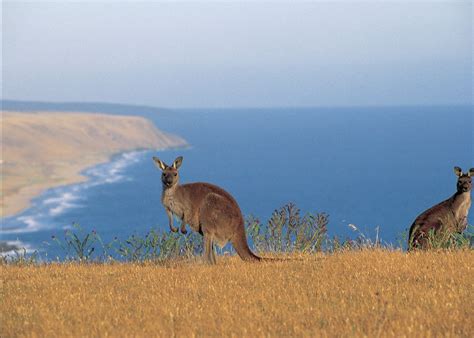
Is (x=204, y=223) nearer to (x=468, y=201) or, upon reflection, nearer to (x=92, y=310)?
(x=92, y=310)

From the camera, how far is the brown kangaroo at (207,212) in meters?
10.9

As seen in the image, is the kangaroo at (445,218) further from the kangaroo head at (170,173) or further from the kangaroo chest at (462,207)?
the kangaroo head at (170,173)

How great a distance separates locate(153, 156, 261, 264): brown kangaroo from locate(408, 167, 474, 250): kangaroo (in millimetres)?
2547

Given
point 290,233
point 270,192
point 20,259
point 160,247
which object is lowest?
point 20,259

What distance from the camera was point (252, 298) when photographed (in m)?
8.34

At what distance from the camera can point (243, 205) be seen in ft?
408

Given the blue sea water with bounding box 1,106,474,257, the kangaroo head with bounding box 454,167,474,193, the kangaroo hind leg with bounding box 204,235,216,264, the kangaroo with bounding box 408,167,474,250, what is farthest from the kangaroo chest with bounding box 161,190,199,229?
the blue sea water with bounding box 1,106,474,257

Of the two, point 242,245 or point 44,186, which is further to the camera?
point 44,186

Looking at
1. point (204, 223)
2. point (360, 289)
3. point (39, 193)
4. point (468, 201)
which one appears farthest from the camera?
point (39, 193)

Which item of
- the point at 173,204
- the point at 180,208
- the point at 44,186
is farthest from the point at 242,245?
the point at 44,186

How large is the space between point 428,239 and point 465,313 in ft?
13.0

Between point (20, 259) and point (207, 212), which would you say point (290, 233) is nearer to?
point (207, 212)

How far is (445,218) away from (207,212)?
3.65 m

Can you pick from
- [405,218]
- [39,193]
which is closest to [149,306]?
[405,218]
